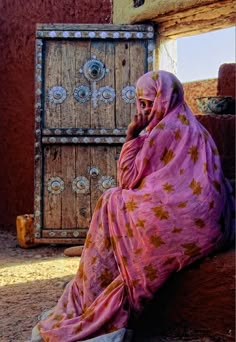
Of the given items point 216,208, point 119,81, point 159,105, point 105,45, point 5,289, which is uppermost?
point 105,45

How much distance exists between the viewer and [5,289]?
140 inches

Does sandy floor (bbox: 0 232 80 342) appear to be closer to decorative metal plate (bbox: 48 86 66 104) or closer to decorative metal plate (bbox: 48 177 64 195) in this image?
decorative metal plate (bbox: 48 177 64 195)

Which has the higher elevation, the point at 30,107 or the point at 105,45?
the point at 105,45

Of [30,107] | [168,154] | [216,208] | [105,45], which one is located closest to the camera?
[216,208]

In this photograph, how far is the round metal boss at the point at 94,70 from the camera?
4.89m

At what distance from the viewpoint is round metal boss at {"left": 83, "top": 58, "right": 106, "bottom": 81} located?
489 centimetres

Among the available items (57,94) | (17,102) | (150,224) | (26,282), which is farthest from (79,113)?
(150,224)

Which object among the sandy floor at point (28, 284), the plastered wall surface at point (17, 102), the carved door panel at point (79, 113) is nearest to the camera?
the sandy floor at point (28, 284)

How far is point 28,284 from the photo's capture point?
145 inches

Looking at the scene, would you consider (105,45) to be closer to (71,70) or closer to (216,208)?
(71,70)

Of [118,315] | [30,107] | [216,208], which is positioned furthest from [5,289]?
[30,107]

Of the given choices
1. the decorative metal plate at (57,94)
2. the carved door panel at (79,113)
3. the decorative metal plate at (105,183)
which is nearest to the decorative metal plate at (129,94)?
the carved door panel at (79,113)

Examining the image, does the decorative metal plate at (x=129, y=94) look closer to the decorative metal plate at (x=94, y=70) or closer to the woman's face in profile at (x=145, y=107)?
the decorative metal plate at (x=94, y=70)

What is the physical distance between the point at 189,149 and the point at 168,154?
11 centimetres
